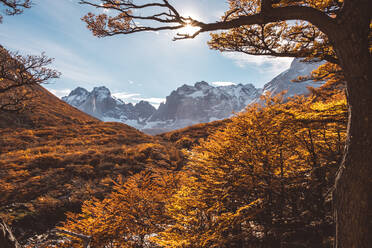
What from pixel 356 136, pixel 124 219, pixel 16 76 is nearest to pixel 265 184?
pixel 356 136

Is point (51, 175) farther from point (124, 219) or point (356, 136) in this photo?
point (356, 136)

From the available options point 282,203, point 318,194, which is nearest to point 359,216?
point 282,203

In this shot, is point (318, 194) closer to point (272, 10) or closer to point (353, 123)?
point (353, 123)

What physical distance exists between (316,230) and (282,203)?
726 mm

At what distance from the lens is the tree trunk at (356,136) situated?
1874 millimetres

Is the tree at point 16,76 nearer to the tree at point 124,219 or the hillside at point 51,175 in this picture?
the hillside at point 51,175

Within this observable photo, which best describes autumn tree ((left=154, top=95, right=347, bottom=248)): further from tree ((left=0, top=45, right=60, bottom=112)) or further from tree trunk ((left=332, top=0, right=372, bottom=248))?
tree ((left=0, top=45, right=60, bottom=112))

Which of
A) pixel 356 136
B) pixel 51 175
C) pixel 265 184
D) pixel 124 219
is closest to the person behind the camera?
pixel 356 136

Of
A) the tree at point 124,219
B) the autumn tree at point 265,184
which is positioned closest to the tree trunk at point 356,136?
the autumn tree at point 265,184

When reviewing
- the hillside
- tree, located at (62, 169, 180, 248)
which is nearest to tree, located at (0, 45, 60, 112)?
the hillside

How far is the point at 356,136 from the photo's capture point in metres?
1.94

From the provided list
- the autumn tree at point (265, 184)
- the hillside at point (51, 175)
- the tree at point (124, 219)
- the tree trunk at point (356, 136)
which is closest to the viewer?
the tree trunk at point (356, 136)

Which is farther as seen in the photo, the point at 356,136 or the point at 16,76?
the point at 16,76

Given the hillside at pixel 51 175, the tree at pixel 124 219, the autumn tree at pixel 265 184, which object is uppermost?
the autumn tree at pixel 265 184
